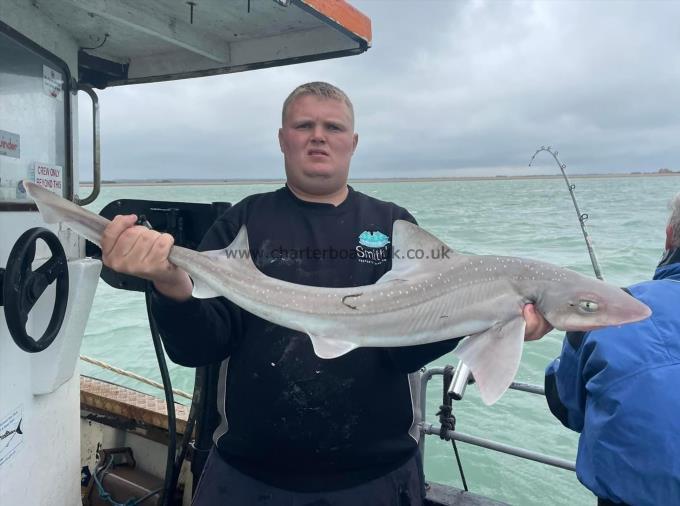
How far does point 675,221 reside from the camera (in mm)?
2525

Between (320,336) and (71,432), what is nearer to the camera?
(320,336)

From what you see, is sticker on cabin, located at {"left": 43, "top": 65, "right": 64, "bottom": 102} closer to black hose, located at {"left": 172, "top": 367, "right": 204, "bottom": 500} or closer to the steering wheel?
the steering wheel

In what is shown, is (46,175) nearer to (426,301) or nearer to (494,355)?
(426,301)

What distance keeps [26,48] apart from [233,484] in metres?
2.48

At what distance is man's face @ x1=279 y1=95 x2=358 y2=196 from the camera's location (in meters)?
2.62

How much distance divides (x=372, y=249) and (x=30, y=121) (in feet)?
6.51

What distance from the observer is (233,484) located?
2.40 m

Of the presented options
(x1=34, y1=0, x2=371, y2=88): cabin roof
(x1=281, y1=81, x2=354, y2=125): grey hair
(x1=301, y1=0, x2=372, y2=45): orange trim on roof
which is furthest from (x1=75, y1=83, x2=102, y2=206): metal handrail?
(x1=301, y1=0, x2=372, y2=45): orange trim on roof

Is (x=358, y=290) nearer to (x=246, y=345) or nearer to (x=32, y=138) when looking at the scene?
(x=246, y=345)

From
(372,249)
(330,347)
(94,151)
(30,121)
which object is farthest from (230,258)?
(94,151)

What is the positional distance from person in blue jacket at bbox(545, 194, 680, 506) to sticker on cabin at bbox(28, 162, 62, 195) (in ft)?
9.61

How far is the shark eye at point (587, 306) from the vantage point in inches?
82.5

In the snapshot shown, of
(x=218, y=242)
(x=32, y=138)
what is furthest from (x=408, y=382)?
(x=32, y=138)

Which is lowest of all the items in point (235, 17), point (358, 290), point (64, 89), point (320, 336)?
point (320, 336)
